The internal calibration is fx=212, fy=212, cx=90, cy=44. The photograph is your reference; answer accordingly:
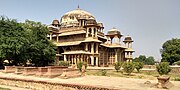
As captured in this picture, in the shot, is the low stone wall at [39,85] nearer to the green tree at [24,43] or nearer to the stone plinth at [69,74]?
the stone plinth at [69,74]

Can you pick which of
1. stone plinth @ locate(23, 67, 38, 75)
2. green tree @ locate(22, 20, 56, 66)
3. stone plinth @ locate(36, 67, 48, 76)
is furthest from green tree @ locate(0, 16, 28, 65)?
stone plinth @ locate(36, 67, 48, 76)

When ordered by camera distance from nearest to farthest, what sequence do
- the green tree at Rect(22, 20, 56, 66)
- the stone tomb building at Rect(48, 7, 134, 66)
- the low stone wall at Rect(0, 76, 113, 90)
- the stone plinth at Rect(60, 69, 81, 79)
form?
1. the low stone wall at Rect(0, 76, 113, 90)
2. the stone plinth at Rect(60, 69, 81, 79)
3. the green tree at Rect(22, 20, 56, 66)
4. the stone tomb building at Rect(48, 7, 134, 66)

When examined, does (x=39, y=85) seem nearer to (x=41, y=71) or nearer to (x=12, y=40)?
(x=41, y=71)

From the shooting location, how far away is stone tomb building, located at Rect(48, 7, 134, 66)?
36406 mm

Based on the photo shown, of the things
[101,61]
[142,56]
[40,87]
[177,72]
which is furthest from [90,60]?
[142,56]

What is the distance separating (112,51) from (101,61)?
3.69 metres

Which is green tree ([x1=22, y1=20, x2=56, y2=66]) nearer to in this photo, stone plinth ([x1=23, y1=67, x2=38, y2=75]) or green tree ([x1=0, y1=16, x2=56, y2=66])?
green tree ([x1=0, y1=16, x2=56, y2=66])

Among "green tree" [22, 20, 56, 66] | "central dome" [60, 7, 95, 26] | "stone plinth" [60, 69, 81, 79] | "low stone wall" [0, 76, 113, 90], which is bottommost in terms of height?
"low stone wall" [0, 76, 113, 90]

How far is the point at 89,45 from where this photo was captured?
123ft

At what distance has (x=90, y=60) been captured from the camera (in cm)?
3656

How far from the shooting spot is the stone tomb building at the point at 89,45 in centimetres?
3641

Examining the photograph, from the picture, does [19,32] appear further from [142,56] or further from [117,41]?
[142,56]

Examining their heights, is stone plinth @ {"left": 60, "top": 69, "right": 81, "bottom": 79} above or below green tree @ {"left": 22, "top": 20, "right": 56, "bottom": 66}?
below

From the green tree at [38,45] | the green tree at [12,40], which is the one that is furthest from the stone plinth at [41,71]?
the green tree at [38,45]
